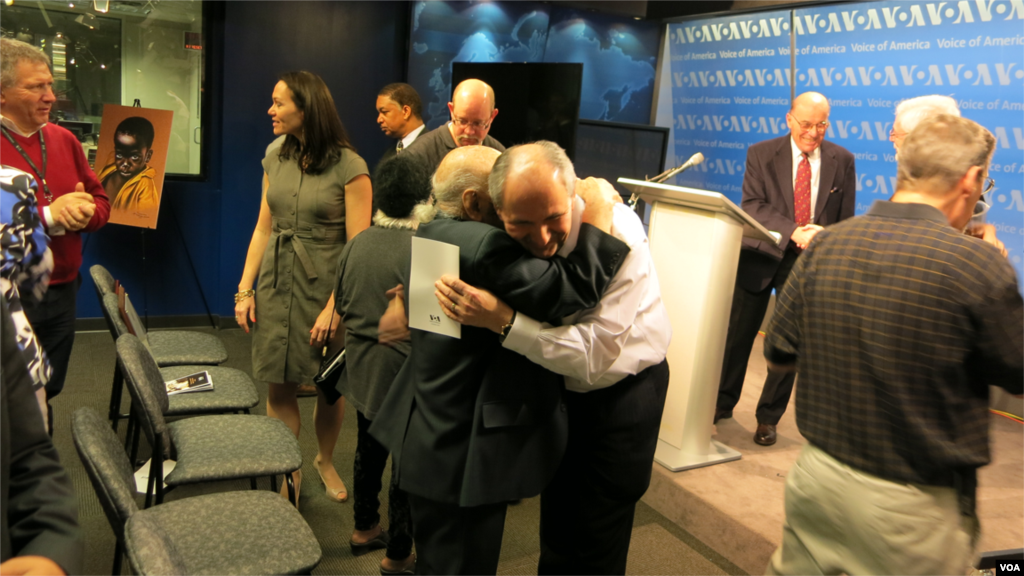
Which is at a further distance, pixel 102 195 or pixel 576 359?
pixel 102 195

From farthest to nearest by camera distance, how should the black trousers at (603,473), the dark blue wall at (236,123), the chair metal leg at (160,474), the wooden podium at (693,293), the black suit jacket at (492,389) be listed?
the dark blue wall at (236,123) < the wooden podium at (693,293) < the chair metal leg at (160,474) < the black trousers at (603,473) < the black suit jacket at (492,389)

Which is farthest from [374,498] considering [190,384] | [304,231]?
[304,231]

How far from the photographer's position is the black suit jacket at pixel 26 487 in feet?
3.10

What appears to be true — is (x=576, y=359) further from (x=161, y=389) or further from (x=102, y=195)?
(x=102, y=195)

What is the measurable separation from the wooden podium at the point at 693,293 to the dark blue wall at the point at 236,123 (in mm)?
3423

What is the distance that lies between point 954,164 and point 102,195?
10.3 ft

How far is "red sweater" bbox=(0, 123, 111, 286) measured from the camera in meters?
2.63

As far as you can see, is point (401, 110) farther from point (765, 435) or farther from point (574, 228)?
point (574, 228)

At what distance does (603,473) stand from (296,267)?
1.59 meters

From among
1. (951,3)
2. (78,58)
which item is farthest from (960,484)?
(78,58)

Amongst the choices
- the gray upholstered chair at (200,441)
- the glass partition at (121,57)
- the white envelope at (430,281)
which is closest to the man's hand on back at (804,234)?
the white envelope at (430,281)

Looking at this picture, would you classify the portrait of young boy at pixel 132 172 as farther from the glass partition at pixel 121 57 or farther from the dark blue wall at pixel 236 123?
the dark blue wall at pixel 236 123

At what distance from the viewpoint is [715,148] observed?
6324 millimetres

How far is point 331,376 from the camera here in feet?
8.39
